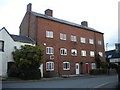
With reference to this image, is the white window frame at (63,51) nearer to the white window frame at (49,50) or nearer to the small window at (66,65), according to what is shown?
the small window at (66,65)

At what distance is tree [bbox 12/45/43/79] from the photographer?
74.2 feet

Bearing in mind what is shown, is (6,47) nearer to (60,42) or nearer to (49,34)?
(49,34)

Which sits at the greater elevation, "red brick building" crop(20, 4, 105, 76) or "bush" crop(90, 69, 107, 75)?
"red brick building" crop(20, 4, 105, 76)

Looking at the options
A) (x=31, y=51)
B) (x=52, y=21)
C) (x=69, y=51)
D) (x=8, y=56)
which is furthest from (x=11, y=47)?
(x=69, y=51)

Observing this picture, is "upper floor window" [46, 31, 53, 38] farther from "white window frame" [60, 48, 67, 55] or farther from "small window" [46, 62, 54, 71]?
"small window" [46, 62, 54, 71]

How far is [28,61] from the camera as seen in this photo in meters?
22.7

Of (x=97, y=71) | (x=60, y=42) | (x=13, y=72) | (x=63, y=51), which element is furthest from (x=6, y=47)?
(x=97, y=71)

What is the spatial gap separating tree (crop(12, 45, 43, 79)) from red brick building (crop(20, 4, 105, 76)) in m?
4.82

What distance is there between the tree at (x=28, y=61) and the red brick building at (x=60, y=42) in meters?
4.82

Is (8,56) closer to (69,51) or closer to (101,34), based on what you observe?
(69,51)

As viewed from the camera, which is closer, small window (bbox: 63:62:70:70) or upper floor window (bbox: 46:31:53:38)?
upper floor window (bbox: 46:31:53:38)

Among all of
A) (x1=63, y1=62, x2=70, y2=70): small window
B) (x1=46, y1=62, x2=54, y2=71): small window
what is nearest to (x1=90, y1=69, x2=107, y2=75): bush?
(x1=63, y1=62, x2=70, y2=70): small window

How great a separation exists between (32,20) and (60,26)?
590cm

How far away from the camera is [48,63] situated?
96.2 ft
